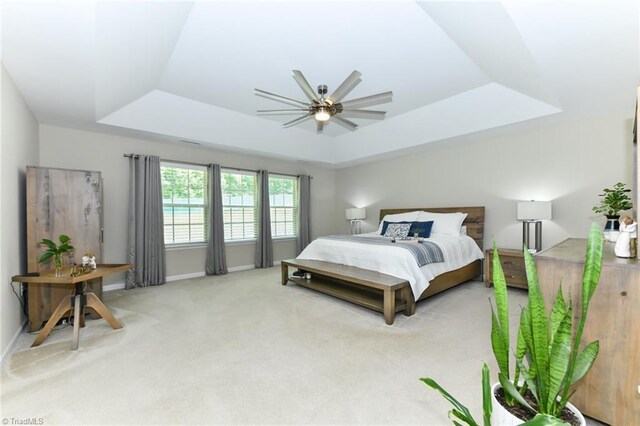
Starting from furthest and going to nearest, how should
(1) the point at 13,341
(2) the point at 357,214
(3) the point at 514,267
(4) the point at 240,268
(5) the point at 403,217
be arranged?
(2) the point at 357,214 < (4) the point at 240,268 < (5) the point at 403,217 < (3) the point at 514,267 < (1) the point at 13,341

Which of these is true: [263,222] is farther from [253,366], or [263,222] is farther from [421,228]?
[253,366]

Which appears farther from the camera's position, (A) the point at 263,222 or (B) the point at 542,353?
(A) the point at 263,222

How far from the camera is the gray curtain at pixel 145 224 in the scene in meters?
4.27

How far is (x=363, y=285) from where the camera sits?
3211 millimetres

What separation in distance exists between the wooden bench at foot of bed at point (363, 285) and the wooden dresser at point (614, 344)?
1.53 metres

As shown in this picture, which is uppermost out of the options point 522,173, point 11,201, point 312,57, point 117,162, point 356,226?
point 312,57

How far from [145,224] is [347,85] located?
368cm

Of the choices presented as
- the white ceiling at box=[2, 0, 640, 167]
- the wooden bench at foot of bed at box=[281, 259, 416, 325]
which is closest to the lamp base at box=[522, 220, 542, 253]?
the white ceiling at box=[2, 0, 640, 167]

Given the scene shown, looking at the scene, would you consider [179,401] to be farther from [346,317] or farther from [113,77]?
[113,77]

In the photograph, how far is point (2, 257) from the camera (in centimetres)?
227

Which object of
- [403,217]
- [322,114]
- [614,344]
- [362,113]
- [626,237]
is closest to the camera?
[614,344]

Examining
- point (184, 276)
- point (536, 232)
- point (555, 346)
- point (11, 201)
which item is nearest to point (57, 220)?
point (11, 201)

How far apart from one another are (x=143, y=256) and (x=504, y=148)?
5854 millimetres

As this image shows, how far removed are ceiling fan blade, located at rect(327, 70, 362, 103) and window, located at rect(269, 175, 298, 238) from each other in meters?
3.52
